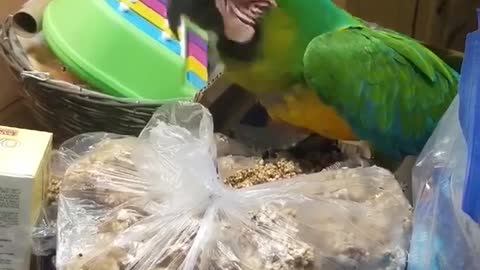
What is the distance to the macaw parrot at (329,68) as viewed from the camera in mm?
830

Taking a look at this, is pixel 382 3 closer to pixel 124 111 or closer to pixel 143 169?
pixel 124 111

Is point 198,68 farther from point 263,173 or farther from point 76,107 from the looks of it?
point 263,173

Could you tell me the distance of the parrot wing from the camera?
2.70 feet

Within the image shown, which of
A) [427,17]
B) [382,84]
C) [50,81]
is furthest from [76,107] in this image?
[427,17]

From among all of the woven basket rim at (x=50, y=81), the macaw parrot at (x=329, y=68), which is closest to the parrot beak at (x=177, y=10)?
the macaw parrot at (x=329, y=68)

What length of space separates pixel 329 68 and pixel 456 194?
0.18 metres

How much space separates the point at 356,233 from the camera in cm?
72

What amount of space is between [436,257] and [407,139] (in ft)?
0.61

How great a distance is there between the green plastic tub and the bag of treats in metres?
0.24

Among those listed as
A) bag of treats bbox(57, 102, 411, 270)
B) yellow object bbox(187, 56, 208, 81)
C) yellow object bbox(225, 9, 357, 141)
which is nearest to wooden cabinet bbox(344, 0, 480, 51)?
yellow object bbox(187, 56, 208, 81)

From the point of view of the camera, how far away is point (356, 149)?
3.05 feet

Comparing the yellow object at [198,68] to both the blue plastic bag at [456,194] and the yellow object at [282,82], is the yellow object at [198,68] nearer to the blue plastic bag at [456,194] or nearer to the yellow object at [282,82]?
the yellow object at [282,82]

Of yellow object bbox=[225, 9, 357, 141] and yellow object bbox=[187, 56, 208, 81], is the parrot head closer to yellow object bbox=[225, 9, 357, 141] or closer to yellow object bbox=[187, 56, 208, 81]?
yellow object bbox=[225, 9, 357, 141]

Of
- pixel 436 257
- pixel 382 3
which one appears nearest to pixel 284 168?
pixel 436 257
